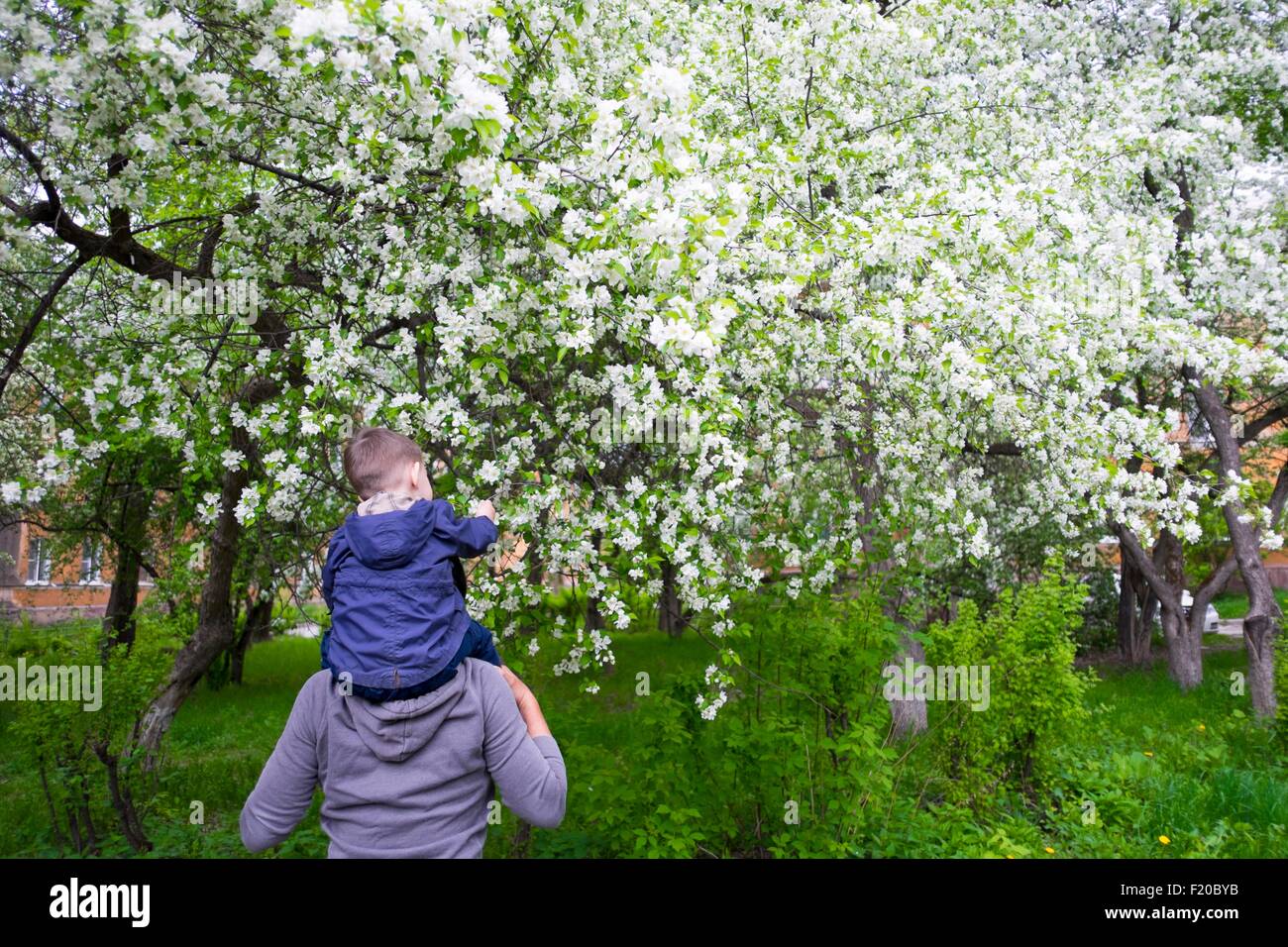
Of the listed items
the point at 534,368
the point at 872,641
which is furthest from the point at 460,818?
the point at 872,641

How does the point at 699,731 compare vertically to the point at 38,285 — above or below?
below

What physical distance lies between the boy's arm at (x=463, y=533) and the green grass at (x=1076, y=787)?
7.43ft

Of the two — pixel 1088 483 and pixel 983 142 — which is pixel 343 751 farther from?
pixel 983 142

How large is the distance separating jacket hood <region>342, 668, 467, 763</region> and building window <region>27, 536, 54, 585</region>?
11831mm

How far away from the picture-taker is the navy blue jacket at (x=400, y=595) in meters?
1.97

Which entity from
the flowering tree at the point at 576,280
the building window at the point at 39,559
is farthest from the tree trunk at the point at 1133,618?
the building window at the point at 39,559

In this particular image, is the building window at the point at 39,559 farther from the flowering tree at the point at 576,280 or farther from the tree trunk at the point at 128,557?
the flowering tree at the point at 576,280

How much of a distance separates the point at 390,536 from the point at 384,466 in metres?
0.22

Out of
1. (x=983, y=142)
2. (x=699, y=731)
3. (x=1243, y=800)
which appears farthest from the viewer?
(x=983, y=142)

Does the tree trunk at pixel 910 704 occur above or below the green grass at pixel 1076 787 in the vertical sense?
above

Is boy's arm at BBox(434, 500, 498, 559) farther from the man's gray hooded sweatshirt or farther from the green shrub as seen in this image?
the green shrub

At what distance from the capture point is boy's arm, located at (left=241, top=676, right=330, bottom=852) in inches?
81.1

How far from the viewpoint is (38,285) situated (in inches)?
249

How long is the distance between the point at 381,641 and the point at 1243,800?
617 cm
